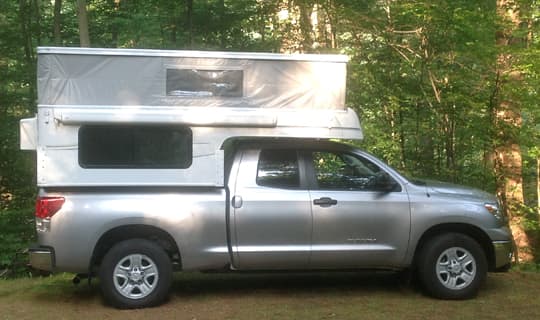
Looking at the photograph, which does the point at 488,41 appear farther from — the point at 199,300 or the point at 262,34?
the point at 262,34

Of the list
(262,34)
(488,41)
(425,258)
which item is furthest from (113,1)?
(425,258)

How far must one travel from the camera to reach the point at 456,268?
266 inches

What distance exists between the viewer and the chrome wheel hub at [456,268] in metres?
6.72

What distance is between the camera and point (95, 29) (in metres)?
15.1

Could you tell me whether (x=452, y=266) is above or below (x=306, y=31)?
below

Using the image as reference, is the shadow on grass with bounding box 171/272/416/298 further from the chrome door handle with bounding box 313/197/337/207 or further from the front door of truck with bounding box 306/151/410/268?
the chrome door handle with bounding box 313/197/337/207

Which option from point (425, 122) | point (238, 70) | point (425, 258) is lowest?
point (425, 258)

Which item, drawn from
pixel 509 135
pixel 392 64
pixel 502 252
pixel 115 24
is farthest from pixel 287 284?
pixel 115 24

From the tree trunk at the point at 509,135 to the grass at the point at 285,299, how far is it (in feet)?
7.43

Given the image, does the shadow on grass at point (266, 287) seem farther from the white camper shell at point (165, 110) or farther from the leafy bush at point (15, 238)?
the leafy bush at point (15, 238)

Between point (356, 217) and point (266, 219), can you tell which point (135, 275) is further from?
point (356, 217)

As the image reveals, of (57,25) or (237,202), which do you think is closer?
Answer: (237,202)

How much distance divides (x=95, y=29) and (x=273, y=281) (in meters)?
9.80

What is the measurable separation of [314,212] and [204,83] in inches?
70.2
